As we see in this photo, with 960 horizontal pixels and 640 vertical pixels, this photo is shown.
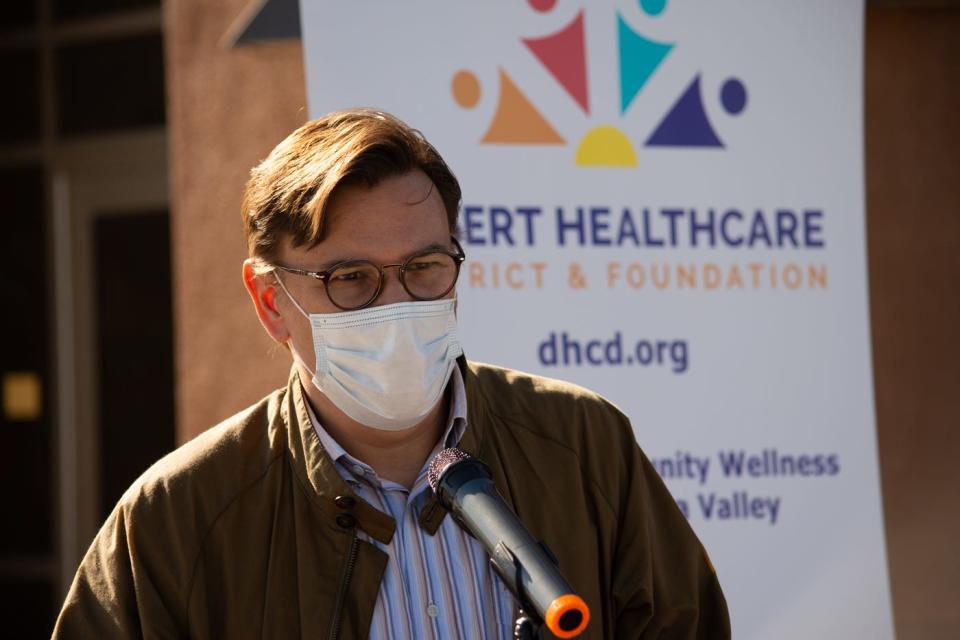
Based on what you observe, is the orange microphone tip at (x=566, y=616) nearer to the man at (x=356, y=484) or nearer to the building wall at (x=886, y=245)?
the man at (x=356, y=484)

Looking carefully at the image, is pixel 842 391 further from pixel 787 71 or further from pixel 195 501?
pixel 195 501

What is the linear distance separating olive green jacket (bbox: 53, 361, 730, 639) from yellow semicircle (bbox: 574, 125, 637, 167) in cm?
120

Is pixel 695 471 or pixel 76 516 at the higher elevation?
pixel 695 471

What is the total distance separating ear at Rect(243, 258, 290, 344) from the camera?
2.59 meters

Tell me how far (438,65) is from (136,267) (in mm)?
3278

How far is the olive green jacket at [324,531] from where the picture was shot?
2383mm

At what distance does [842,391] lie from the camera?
12.8 feet

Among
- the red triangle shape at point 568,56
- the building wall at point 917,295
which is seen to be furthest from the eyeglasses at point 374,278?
the building wall at point 917,295

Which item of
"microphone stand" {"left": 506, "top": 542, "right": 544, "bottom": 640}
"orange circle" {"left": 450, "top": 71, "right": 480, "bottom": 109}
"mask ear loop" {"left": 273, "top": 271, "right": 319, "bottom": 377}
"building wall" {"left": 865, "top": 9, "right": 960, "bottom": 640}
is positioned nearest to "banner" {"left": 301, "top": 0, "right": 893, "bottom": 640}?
"orange circle" {"left": 450, "top": 71, "right": 480, "bottom": 109}

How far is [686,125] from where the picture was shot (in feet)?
12.7

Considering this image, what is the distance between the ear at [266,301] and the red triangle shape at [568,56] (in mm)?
1503

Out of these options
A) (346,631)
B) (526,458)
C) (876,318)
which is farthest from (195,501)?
(876,318)

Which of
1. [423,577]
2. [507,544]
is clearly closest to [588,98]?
[423,577]

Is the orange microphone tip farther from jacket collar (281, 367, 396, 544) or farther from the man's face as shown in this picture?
the man's face
